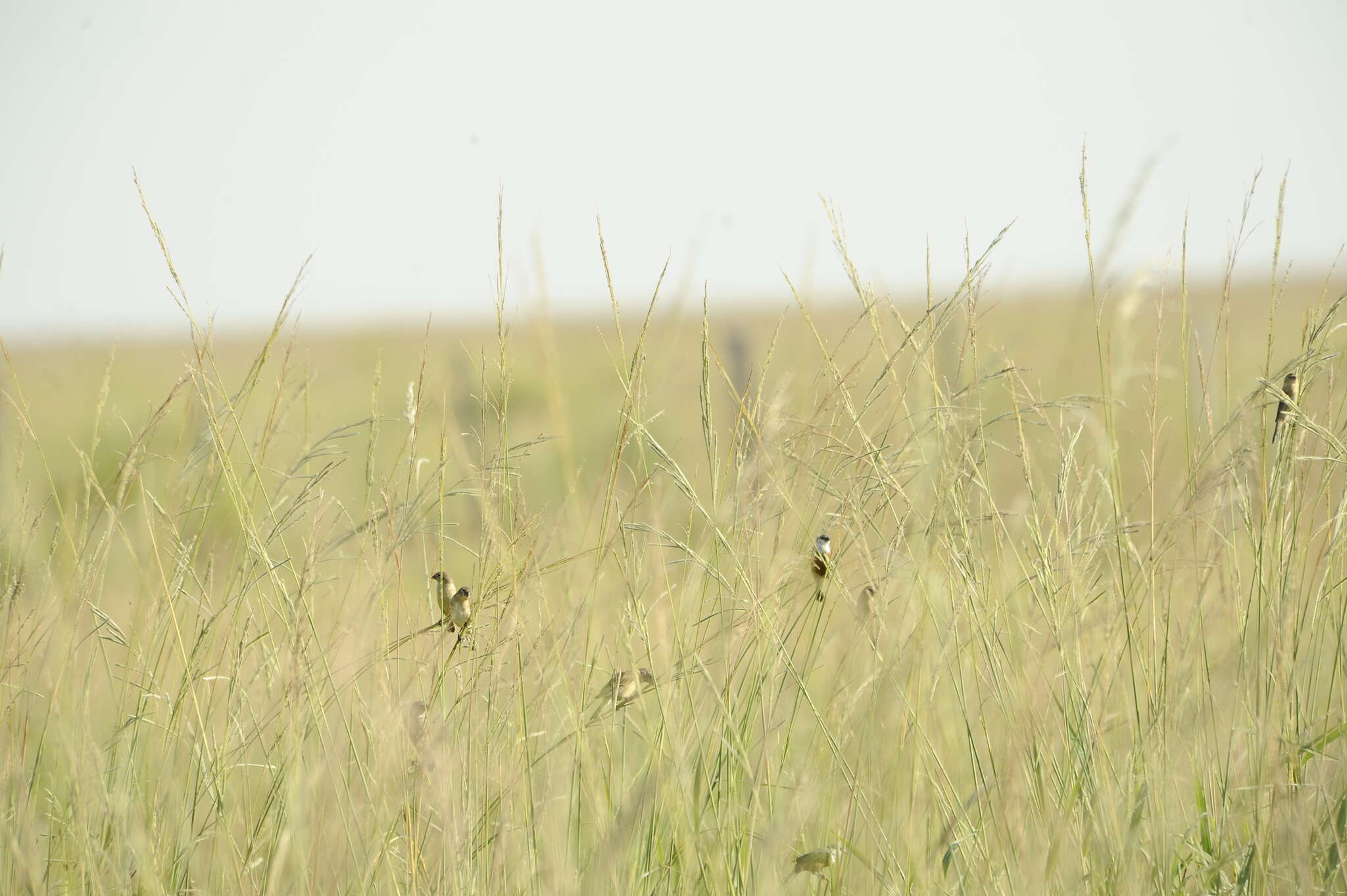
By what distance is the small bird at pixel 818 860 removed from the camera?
1240mm

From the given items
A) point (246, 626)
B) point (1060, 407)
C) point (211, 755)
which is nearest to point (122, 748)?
point (211, 755)

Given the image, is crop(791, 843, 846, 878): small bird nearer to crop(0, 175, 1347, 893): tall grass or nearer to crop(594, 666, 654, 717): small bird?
crop(0, 175, 1347, 893): tall grass

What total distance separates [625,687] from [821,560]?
13.4 inches

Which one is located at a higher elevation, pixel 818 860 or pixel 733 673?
pixel 733 673

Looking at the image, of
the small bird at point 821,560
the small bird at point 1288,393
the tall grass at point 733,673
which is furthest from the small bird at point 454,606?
the small bird at point 1288,393

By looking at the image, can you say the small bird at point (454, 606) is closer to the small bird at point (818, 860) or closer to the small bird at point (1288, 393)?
the small bird at point (818, 860)

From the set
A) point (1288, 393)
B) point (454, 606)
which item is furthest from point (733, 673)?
point (1288, 393)

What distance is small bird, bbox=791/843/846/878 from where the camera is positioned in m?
1.24

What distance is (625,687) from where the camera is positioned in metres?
1.38

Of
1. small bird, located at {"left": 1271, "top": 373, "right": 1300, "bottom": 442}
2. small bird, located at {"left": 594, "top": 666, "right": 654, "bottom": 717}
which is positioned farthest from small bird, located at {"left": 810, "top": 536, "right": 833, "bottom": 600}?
small bird, located at {"left": 1271, "top": 373, "right": 1300, "bottom": 442}

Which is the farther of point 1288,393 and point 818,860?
point 1288,393

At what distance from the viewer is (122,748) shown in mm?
1610

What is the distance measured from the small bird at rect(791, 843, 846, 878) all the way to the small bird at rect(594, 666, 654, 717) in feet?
0.99

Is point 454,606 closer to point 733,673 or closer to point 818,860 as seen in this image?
point 733,673
